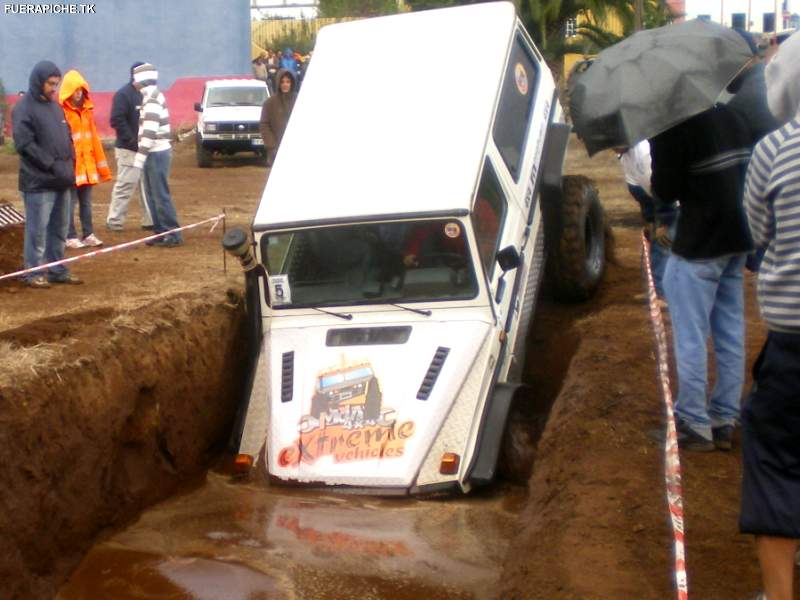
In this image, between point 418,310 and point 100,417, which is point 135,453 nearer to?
point 100,417

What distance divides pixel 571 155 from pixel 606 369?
15512 mm

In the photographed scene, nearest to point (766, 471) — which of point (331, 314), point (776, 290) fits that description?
point (776, 290)

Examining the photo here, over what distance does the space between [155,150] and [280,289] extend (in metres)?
5.28

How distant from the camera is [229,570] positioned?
626cm

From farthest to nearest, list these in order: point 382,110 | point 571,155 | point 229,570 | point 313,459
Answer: point 571,155, point 382,110, point 313,459, point 229,570

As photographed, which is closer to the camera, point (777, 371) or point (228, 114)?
point (777, 371)

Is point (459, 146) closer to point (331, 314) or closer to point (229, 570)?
point (331, 314)

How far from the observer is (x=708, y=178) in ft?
17.6

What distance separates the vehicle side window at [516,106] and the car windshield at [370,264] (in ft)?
3.51

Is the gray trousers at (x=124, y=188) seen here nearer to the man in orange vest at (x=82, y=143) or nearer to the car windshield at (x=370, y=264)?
Result: the man in orange vest at (x=82, y=143)

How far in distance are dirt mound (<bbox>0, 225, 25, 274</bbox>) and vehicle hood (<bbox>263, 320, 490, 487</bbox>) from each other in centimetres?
467

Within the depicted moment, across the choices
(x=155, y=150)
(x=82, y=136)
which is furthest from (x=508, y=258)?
(x=82, y=136)

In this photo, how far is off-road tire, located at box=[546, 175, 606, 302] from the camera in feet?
30.1

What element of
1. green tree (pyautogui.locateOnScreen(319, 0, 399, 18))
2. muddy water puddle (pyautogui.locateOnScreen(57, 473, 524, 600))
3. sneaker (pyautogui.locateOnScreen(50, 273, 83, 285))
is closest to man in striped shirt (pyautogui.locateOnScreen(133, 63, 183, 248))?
sneaker (pyautogui.locateOnScreen(50, 273, 83, 285))
